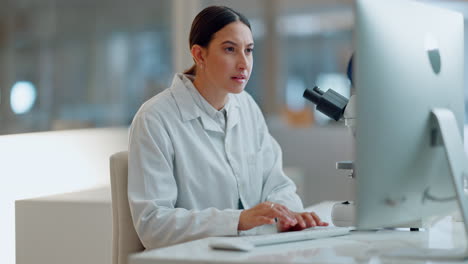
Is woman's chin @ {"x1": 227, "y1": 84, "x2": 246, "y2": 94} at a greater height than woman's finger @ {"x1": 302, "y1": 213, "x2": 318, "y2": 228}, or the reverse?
woman's chin @ {"x1": 227, "y1": 84, "x2": 246, "y2": 94}

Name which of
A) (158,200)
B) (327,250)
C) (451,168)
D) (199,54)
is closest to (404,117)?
(451,168)

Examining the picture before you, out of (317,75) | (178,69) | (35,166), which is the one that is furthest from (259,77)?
(35,166)

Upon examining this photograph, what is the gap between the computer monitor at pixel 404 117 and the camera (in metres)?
1.38

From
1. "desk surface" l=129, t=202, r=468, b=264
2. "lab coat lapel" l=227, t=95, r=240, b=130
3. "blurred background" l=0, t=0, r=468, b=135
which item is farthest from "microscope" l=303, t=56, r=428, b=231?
"blurred background" l=0, t=0, r=468, b=135

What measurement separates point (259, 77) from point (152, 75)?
9.31 feet

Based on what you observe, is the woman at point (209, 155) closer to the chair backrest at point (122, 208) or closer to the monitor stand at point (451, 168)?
the chair backrest at point (122, 208)

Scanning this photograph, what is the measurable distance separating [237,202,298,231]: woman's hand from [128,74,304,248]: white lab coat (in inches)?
1.1

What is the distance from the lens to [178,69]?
456cm

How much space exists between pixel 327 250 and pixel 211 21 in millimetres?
988

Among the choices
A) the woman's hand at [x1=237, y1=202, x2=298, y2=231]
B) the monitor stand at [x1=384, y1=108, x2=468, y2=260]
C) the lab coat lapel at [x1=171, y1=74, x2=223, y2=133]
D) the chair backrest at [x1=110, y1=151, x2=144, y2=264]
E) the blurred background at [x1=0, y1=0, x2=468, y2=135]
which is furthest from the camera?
the blurred background at [x1=0, y1=0, x2=468, y2=135]

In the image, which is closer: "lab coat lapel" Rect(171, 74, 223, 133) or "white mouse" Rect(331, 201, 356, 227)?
"white mouse" Rect(331, 201, 356, 227)

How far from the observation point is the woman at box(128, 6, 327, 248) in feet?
6.40

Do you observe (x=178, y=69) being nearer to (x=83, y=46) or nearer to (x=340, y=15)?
(x=83, y=46)

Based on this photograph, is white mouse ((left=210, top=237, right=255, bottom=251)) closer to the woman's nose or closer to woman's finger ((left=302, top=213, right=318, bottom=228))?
woman's finger ((left=302, top=213, right=318, bottom=228))
